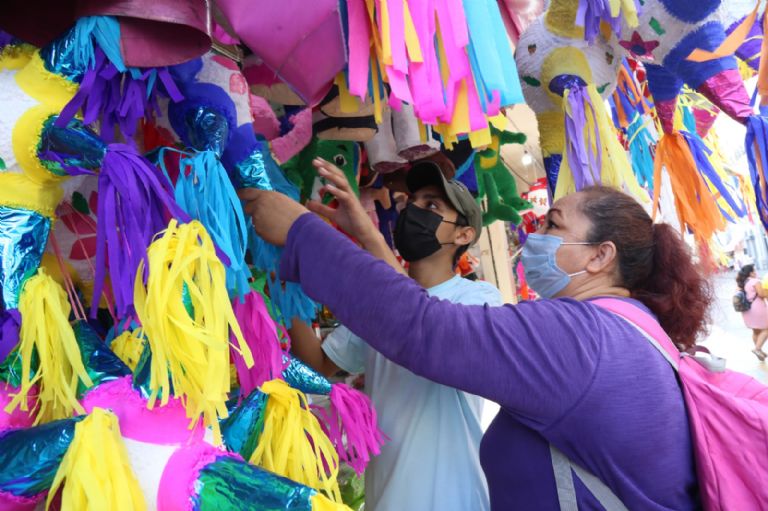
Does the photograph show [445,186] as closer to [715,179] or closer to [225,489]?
[715,179]

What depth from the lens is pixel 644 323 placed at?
2.43 feet

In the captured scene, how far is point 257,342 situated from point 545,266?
0.48 meters

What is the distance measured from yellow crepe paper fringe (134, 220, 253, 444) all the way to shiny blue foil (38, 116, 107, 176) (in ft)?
0.36

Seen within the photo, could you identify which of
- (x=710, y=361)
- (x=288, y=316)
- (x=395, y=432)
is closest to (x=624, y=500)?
(x=710, y=361)

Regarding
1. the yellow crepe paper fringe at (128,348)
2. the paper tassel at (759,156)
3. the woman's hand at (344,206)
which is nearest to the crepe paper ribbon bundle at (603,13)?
the paper tassel at (759,156)

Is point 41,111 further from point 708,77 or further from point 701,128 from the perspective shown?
point 701,128

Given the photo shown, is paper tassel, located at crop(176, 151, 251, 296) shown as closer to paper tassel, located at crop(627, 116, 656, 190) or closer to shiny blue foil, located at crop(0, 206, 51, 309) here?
shiny blue foil, located at crop(0, 206, 51, 309)

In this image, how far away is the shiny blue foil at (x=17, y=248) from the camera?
572 mm

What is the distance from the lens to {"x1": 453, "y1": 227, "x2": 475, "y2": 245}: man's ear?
1.20 m

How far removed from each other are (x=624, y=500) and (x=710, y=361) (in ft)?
0.72

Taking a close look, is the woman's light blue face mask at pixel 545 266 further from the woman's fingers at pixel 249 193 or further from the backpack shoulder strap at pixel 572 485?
the woman's fingers at pixel 249 193

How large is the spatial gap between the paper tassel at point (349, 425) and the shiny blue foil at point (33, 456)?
0.40 m

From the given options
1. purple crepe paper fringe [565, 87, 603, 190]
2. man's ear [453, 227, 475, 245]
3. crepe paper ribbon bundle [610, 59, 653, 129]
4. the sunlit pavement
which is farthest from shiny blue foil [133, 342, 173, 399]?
the sunlit pavement

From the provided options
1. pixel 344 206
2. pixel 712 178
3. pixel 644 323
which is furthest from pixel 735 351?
pixel 344 206
